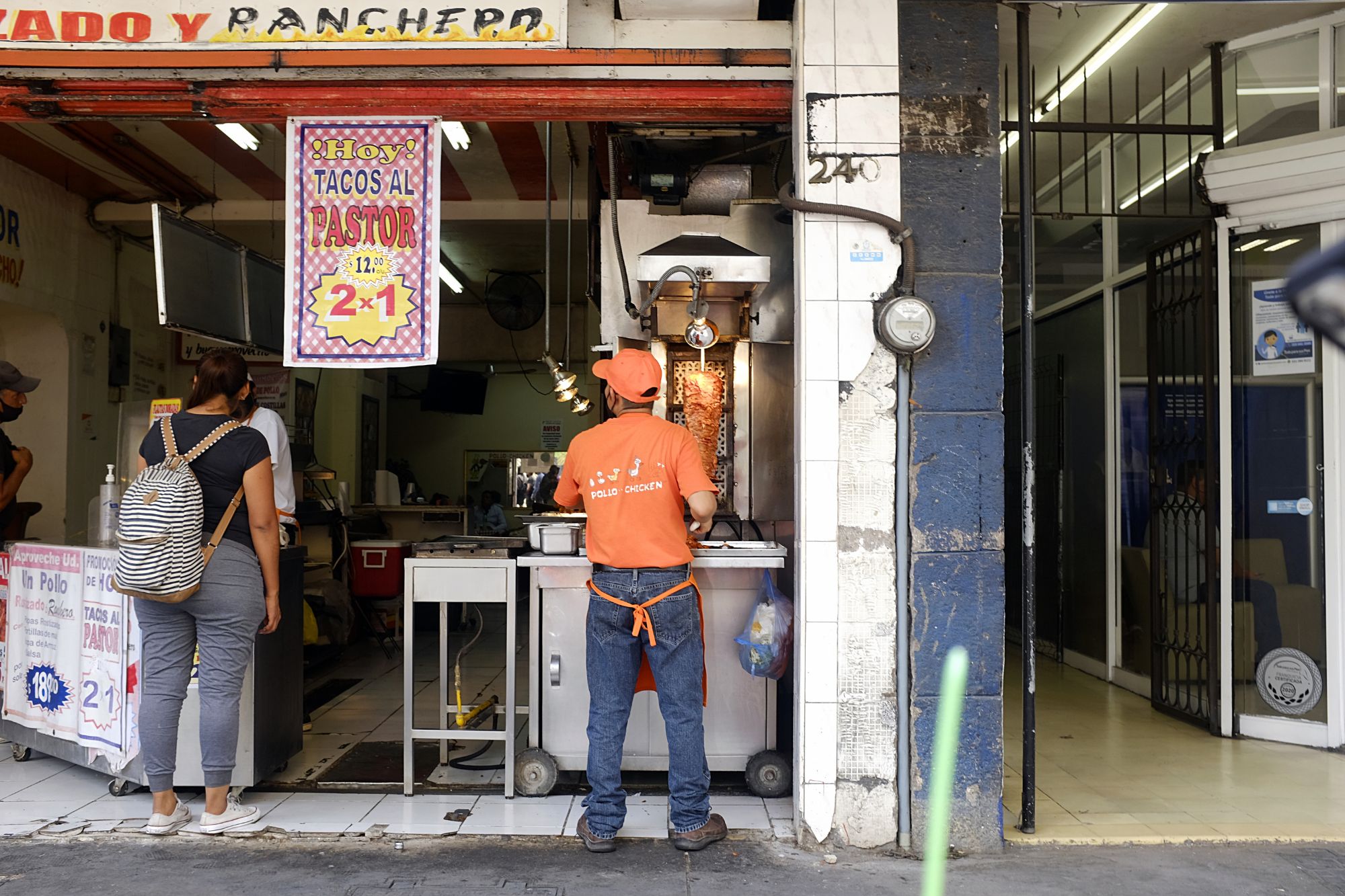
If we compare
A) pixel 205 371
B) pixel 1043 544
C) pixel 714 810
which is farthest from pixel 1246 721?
pixel 205 371

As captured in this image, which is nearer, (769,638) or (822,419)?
(822,419)

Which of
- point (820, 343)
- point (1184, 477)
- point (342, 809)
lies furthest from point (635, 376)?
point (1184, 477)

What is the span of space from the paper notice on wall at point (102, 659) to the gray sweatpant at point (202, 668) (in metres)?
0.45

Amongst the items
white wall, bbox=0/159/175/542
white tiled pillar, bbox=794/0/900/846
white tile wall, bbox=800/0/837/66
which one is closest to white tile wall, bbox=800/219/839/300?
white tiled pillar, bbox=794/0/900/846

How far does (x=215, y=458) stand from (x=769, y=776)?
2751 millimetres

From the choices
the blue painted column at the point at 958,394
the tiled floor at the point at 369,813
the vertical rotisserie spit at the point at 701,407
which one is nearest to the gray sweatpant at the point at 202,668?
the tiled floor at the point at 369,813

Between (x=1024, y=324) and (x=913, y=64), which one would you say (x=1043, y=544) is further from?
(x=913, y=64)

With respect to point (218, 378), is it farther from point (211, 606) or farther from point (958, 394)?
point (958, 394)

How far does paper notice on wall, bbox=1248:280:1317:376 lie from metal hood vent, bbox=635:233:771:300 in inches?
109

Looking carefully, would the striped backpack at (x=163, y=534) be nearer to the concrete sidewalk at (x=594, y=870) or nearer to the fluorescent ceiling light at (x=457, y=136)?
the concrete sidewalk at (x=594, y=870)

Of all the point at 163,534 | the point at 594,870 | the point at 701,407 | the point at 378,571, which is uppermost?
the point at 701,407

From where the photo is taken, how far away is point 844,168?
12.2 feet

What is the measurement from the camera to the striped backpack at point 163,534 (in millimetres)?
3527

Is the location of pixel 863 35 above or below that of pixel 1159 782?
above
